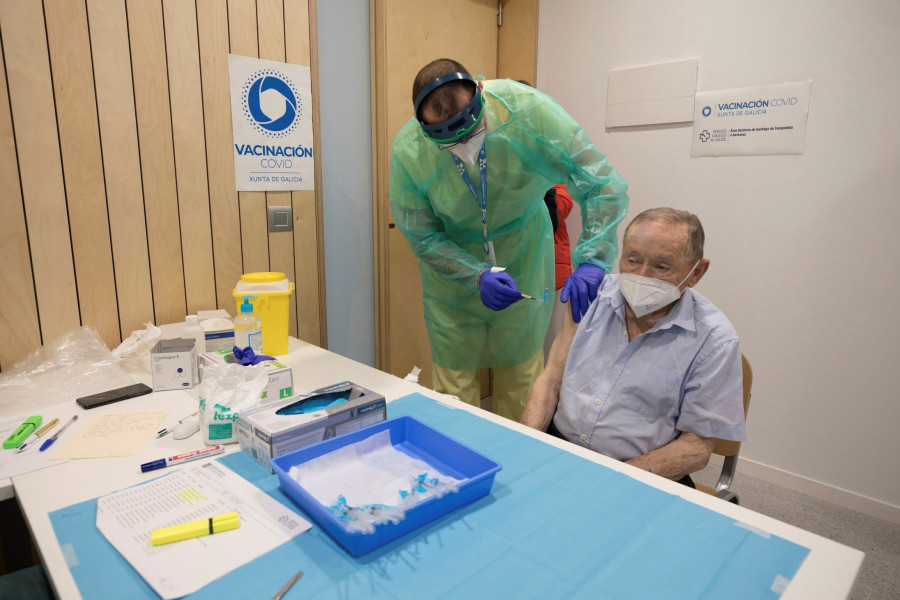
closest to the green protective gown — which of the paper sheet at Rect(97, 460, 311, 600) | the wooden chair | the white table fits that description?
the wooden chair

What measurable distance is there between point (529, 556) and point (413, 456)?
357 mm

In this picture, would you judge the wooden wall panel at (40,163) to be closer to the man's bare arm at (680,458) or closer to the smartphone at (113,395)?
the smartphone at (113,395)

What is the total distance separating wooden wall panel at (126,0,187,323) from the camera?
1833 millimetres

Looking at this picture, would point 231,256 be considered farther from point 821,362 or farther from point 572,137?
point 821,362

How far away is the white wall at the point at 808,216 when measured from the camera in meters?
2.22

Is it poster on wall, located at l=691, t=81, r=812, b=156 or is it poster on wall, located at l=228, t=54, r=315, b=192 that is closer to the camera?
poster on wall, located at l=228, t=54, r=315, b=192

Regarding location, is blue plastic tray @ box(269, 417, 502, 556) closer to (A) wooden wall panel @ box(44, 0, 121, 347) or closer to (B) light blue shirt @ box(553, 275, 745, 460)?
(B) light blue shirt @ box(553, 275, 745, 460)

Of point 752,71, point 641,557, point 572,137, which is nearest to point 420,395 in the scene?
point 641,557

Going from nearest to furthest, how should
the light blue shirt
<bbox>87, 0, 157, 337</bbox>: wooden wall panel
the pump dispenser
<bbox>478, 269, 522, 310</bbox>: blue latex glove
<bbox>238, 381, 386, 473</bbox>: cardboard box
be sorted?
→ <bbox>238, 381, 386, 473</bbox>: cardboard box → the light blue shirt → the pump dispenser → <bbox>87, 0, 157, 337</bbox>: wooden wall panel → <bbox>478, 269, 522, 310</bbox>: blue latex glove

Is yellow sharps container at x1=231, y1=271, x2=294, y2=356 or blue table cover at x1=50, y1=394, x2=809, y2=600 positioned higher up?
yellow sharps container at x1=231, y1=271, x2=294, y2=356

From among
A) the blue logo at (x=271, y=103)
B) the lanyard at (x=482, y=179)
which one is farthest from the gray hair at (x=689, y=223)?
the blue logo at (x=271, y=103)

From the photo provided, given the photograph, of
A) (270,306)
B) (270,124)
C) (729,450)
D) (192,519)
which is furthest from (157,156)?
(729,450)

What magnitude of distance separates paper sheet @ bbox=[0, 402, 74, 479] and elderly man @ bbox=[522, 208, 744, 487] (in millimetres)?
1253

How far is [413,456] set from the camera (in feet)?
3.76
